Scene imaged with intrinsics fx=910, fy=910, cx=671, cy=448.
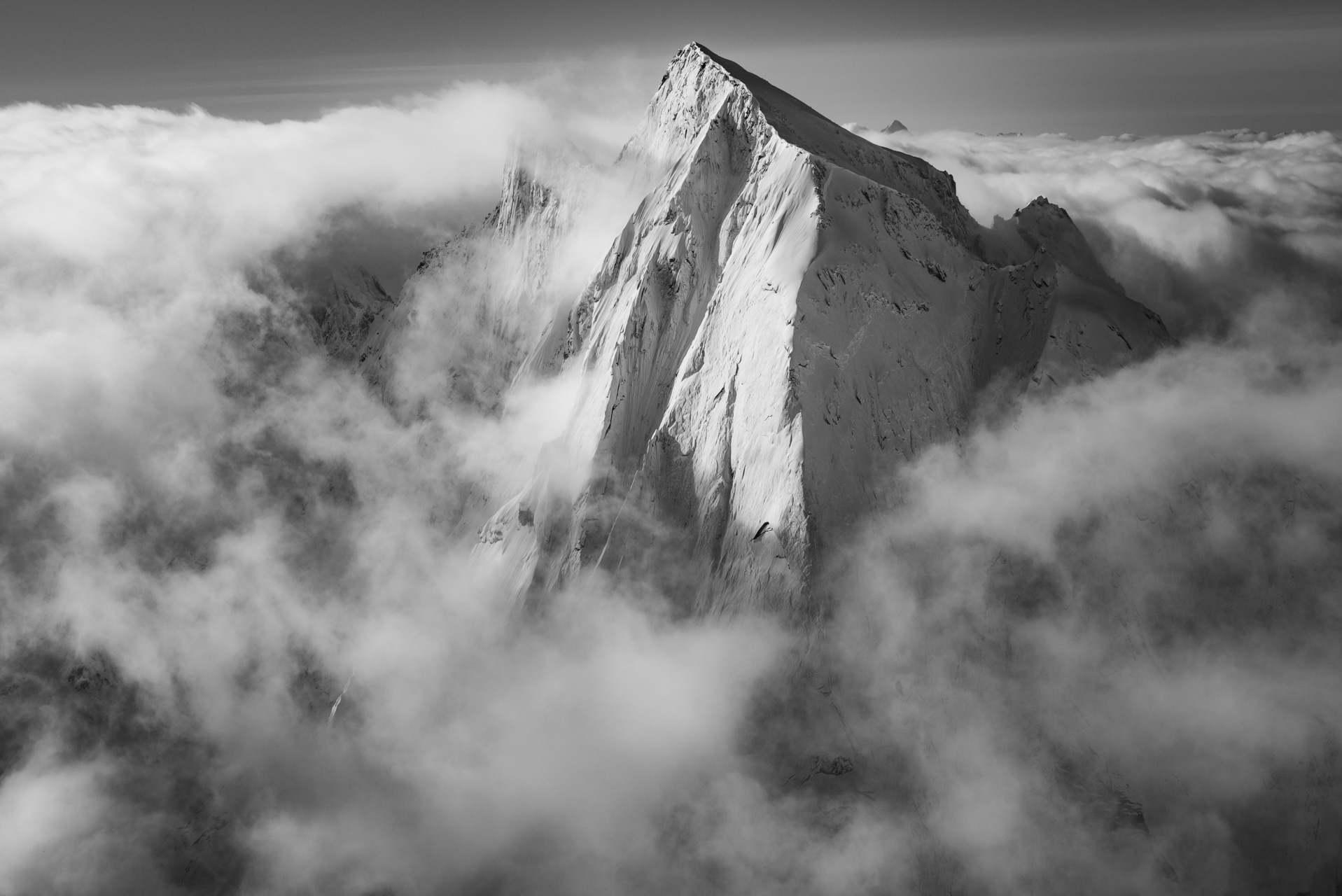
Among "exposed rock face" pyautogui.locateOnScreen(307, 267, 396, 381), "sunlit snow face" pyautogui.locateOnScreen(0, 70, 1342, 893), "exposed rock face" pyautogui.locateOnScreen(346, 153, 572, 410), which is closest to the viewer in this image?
"sunlit snow face" pyautogui.locateOnScreen(0, 70, 1342, 893)

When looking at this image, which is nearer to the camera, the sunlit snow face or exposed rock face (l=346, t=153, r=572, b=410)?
the sunlit snow face

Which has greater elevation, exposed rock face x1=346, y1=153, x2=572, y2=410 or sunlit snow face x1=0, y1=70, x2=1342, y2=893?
exposed rock face x1=346, y1=153, x2=572, y2=410

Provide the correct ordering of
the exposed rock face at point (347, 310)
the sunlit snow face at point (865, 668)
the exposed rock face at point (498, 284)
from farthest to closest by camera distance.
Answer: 1. the exposed rock face at point (347, 310)
2. the exposed rock face at point (498, 284)
3. the sunlit snow face at point (865, 668)

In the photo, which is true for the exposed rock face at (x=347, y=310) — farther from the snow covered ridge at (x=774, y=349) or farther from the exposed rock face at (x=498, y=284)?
the snow covered ridge at (x=774, y=349)

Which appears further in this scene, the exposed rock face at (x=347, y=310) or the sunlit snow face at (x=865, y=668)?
the exposed rock face at (x=347, y=310)

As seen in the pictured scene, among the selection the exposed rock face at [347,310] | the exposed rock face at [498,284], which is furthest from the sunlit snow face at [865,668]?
the exposed rock face at [347,310]

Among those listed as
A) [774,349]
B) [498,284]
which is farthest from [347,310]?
[774,349]

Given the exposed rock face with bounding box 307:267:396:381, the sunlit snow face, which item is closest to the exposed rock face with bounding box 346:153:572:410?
the sunlit snow face

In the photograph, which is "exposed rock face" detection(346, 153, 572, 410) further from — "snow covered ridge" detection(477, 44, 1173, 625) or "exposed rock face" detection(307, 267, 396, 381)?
"exposed rock face" detection(307, 267, 396, 381)
